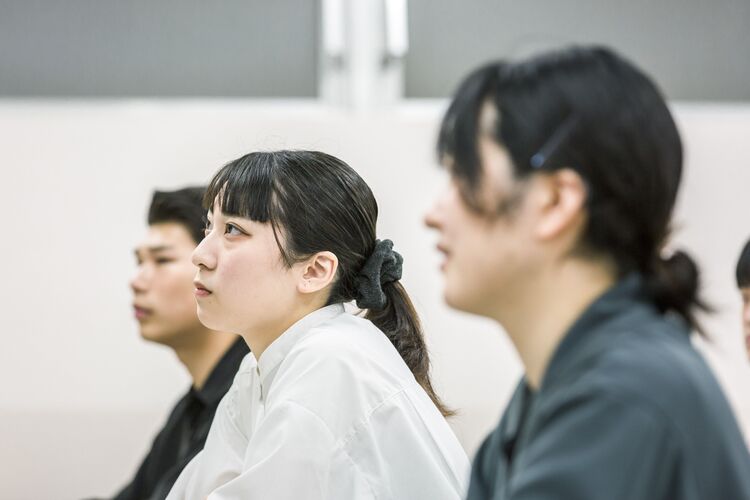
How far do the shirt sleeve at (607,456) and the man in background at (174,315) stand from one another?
56.0 inches

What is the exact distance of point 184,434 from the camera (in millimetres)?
2252

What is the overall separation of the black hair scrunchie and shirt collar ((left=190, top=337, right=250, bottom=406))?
0.57 meters

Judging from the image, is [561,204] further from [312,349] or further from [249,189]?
[249,189]

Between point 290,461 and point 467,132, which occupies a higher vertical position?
point 467,132

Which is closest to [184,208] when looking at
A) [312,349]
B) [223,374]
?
[223,374]

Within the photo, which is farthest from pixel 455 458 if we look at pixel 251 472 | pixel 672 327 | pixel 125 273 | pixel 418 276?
pixel 125 273

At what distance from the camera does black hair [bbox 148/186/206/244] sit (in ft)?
7.79

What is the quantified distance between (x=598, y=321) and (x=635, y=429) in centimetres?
13

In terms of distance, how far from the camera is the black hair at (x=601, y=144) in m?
0.86

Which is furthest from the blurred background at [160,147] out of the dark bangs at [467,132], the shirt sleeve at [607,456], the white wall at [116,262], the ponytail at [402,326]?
the shirt sleeve at [607,456]

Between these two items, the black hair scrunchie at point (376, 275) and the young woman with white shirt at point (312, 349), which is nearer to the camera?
the young woman with white shirt at point (312, 349)

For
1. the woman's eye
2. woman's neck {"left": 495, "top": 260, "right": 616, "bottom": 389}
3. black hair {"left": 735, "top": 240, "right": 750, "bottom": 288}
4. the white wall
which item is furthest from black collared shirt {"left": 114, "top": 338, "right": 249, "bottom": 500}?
woman's neck {"left": 495, "top": 260, "right": 616, "bottom": 389}

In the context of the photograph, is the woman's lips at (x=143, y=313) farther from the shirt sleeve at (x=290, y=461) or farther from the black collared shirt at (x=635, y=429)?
the black collared shirt at (x=635, y=429)

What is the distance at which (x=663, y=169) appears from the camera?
0.87 m
